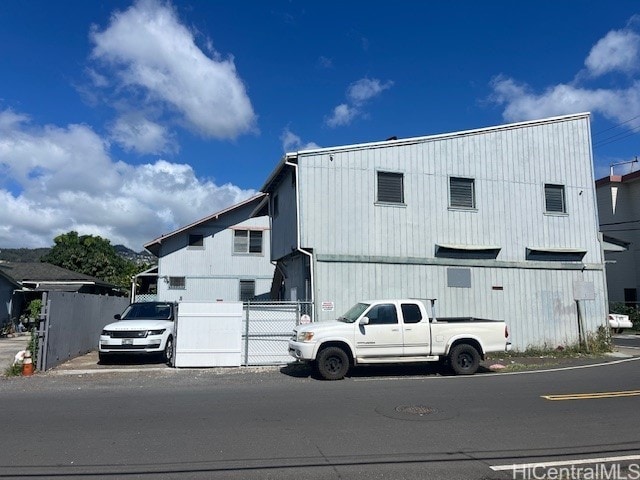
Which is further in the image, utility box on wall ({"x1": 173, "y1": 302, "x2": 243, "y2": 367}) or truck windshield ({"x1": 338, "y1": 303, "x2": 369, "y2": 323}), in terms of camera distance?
utility box on wall ({"x1": 173, "y1": 302, "x2": 243, "y2": 367})

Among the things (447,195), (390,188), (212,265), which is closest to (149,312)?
(390,188)

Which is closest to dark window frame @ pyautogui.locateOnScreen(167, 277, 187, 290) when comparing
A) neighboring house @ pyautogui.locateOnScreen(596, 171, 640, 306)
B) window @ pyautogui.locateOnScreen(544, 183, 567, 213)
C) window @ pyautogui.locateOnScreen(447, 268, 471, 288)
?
window @ pyautogui.locateOnScreen(447, 268, 471, 288)

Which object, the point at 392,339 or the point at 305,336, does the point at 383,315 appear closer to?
Answer: the point at 392,339

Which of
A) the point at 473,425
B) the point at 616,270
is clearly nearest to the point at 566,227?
the point at 473,425

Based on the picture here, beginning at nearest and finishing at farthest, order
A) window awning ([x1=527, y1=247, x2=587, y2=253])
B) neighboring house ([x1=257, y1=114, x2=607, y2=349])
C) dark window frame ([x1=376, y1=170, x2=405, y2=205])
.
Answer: neighboring house ([x1=257, y1=114, x2=607, y2=349])
dark window frame ([x1=376, y1=170, x2=405, y2=205])
window awning ([x1=527, y1=247, x2=587, y2=253])

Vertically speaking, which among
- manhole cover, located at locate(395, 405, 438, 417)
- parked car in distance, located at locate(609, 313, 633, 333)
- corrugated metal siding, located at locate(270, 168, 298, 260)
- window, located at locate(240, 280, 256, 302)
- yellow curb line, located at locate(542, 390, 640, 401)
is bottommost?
manhole cover, located at locate(395, 405, 438, 417)

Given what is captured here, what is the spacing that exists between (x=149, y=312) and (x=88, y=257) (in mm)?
45770

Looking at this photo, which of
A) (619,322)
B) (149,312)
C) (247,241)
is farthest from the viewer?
(247,241)

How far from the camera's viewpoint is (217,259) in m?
28.4

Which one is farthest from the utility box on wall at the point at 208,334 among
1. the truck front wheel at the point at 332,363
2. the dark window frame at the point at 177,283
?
the dark window frame at the point at 177,283

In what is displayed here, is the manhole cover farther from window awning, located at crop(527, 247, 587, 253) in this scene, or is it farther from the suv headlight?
window awning, located at crop(527, 247, 587, 253)

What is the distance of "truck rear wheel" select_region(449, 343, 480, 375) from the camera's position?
12492mm

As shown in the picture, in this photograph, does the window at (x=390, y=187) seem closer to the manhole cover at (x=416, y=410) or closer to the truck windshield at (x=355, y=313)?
the truck windshield at (x=355, y=313)

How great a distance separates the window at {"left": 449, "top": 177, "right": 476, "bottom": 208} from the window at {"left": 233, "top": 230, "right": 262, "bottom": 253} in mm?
14320
